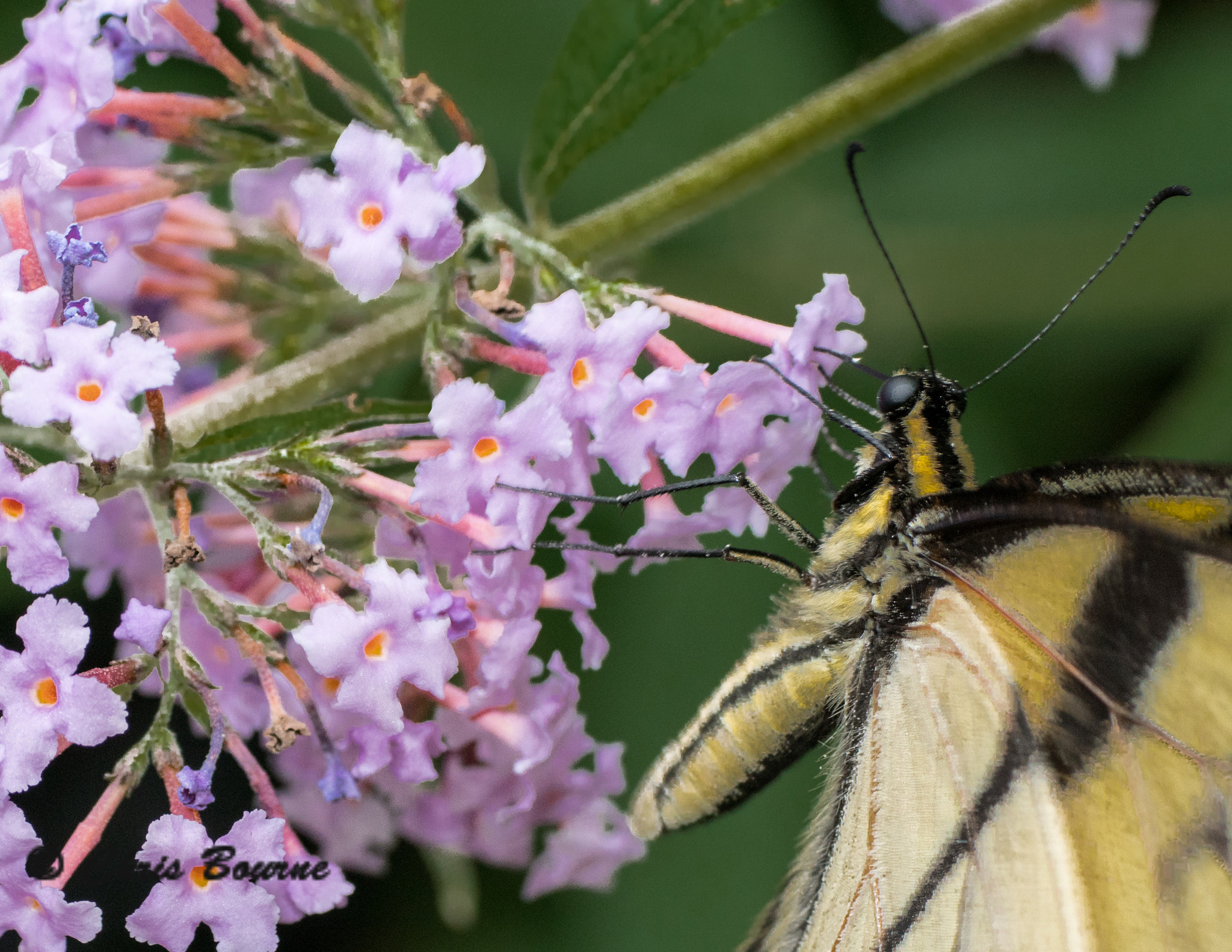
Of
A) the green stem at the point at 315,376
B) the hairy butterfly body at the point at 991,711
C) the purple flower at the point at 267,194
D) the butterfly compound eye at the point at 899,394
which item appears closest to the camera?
the hairy butterfly body at the point at 991,711

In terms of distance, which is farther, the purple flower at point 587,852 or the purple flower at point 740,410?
the purple flower at point 587,852

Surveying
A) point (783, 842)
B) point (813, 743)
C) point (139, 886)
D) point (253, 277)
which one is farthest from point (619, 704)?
point (253, 277)

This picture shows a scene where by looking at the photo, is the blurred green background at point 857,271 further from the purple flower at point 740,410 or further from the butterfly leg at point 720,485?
the purple flower at point 740,410

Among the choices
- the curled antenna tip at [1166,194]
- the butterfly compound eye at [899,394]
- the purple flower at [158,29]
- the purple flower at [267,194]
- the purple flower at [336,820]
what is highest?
the curled antenna tip at [1166,194]

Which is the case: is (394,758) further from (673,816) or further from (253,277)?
(253,277)

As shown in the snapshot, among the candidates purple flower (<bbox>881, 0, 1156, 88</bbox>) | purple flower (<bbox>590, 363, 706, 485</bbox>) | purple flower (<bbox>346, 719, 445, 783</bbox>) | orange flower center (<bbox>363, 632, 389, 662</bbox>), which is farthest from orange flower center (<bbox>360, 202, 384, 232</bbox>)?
purple flower (<bbox>881, 0, 1156, 88</bbox>)

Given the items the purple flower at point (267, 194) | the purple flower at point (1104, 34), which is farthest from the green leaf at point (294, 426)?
the purple flower at point (1104, 34)
